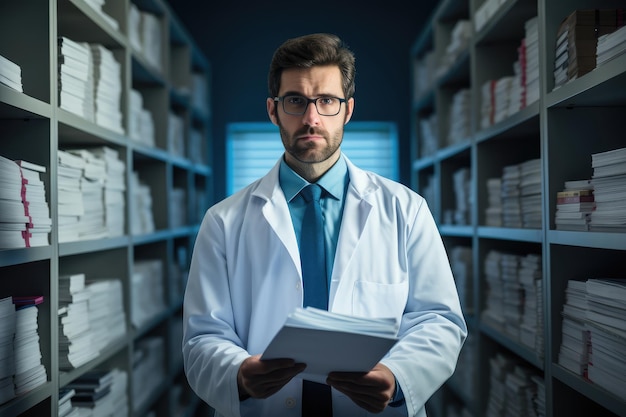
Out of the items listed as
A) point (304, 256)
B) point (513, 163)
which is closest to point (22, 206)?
point (304, 256)

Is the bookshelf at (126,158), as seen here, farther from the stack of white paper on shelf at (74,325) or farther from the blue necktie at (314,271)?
the blue necktie at (314,271)

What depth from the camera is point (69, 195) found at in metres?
2.24

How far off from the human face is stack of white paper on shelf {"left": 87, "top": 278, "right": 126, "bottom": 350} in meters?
1.23

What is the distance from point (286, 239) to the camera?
170 cm

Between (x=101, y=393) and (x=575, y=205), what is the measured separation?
2049mm

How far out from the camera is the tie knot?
179 centimetres

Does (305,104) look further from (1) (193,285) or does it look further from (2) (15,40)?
(2) (15,40)

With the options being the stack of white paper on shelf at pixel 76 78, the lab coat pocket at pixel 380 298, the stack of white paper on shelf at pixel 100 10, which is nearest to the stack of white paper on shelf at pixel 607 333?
the lab coat pocket at pixel 380 298

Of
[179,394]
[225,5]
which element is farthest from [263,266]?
[225,5]

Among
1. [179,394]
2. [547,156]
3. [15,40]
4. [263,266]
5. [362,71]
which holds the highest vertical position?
[362,71]

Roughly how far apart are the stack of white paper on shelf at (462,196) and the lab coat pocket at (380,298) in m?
1.93

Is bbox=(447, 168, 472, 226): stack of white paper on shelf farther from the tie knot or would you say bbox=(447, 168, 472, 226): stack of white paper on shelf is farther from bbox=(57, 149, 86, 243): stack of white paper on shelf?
bbox=(57, 149, 86, 243): stack of white paper on shelf

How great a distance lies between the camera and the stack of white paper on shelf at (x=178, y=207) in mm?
3881

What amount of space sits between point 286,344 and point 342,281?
0.44 meters
